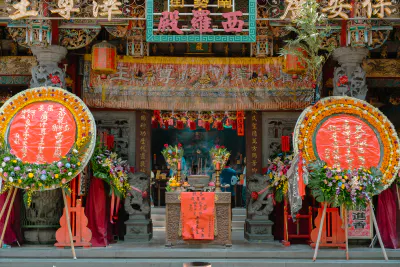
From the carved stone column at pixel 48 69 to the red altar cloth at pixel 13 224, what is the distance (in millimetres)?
1911

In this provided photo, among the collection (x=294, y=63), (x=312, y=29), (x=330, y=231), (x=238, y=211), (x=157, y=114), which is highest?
(x=312, y=29)

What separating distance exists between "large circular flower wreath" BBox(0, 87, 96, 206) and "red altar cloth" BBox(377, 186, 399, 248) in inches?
185

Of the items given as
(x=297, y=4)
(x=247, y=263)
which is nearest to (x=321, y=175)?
(x=247, y=263)

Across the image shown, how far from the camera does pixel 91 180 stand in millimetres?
8656

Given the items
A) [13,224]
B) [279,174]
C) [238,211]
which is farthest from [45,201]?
[238,211]

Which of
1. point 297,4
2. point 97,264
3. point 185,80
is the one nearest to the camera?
point 97,264

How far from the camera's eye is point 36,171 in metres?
7.53

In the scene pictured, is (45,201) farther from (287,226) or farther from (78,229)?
(287,226)

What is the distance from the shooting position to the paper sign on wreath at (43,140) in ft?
24.6

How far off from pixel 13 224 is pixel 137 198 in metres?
2.11

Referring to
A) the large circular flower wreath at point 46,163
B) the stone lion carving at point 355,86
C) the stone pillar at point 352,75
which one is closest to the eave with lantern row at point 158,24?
the stone pillar at point 352,75

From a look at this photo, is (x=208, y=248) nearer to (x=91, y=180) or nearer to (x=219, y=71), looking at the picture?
(x=91, y=180)

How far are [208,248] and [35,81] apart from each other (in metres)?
3.90

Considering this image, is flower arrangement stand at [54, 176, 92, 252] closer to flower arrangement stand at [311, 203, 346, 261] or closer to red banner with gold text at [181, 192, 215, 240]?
red banner with gold text at [181, 192, 215, 240]
